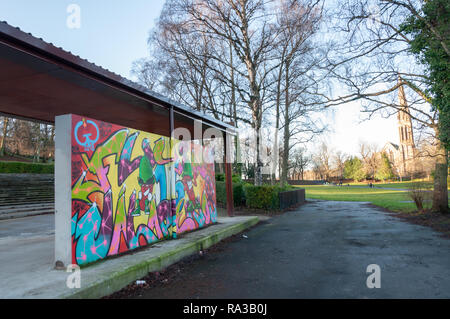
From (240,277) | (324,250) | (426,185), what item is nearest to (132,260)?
(240,277)

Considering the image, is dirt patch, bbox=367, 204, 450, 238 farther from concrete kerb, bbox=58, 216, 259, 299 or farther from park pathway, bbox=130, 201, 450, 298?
concrete kerb, bbox=58, 216, 259, 299

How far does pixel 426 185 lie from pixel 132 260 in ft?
43.6

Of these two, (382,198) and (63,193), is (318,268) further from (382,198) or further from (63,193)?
(382,198)

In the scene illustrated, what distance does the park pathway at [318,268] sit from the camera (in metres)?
4.09

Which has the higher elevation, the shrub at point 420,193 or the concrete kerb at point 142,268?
the shrub at point 420,193

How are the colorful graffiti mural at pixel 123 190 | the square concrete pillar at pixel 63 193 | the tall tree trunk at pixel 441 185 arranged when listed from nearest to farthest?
the square concrete pillar at pixel 63 193, the colorful graffiti mural at pixel 123 190, the tall tree trunk at pixel 441 185

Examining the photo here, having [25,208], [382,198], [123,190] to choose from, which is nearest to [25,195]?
[25,208]

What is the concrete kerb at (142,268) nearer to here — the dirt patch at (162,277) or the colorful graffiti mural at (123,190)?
the dirt patch at (162,277)

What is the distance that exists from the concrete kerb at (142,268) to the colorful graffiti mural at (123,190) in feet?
2.55

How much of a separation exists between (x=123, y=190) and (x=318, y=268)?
3.82 m

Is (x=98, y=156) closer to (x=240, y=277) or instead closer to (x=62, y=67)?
(x=62, y=67)

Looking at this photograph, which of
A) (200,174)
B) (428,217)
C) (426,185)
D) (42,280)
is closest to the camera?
(42,280)

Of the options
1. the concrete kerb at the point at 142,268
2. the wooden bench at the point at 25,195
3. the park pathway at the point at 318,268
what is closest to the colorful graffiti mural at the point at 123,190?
the concrete kerb at the point at 142,268
